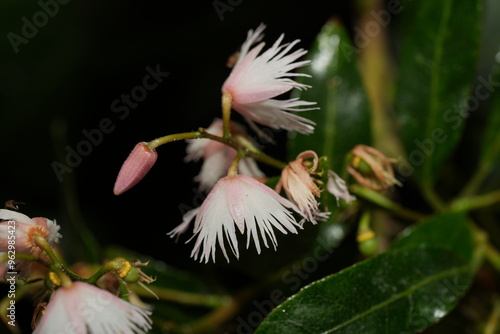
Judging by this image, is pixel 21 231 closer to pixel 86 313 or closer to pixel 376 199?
pixel 86 313

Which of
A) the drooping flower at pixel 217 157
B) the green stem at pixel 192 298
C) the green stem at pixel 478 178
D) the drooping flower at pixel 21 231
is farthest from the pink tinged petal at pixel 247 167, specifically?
the green stem at pixel 478 178

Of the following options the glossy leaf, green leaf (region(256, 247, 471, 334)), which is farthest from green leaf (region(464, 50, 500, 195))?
green leaf (region(256, 247, 471, 334))

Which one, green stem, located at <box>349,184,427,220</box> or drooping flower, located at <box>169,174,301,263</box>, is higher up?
drooping flower, located at <box>169,174,301,263</box>

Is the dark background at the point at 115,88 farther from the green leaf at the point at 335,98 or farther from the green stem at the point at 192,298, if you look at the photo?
the green leaf at the point at 335,98

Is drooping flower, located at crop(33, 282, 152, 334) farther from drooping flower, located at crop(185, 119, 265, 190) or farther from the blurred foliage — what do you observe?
drooping flower, located at crop(185, 119, 265, 190)

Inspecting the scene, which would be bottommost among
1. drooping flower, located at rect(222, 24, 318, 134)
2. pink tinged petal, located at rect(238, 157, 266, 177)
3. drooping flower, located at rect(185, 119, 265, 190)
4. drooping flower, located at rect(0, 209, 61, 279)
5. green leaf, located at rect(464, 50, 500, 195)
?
green leaf, located at rect(464, 50, 500, 195)

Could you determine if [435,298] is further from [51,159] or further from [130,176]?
[51,159]

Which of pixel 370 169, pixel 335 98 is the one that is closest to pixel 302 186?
pixel 370 169
